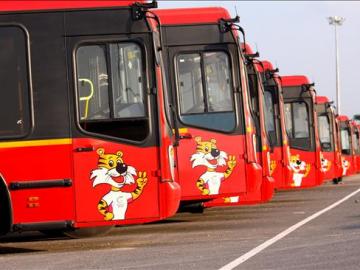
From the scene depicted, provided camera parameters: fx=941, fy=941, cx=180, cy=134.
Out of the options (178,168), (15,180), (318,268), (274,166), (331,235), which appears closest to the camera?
(318,268)

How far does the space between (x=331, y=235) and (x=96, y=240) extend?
10.9 feet

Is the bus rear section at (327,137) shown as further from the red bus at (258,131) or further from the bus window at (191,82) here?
the bus window at (191,82)

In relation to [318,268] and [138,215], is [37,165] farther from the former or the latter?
[318,268]

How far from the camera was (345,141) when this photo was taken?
136 ft

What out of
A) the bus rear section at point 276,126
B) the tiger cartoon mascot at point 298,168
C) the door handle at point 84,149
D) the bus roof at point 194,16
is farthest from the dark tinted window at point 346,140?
the door handle at point 84,149

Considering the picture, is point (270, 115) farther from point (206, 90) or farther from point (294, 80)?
point (206, 90)

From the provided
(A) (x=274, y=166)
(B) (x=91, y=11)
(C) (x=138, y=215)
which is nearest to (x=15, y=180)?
(C) (x=138, y=215)

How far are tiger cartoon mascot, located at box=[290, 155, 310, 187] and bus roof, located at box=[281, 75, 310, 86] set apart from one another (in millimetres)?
2193

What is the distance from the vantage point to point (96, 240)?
13.4 meters

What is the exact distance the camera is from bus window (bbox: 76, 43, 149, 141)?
1194cm

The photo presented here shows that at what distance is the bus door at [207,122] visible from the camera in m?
14.8

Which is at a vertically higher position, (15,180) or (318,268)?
(15,180)

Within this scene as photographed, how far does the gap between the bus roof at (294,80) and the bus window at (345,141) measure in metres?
13.9

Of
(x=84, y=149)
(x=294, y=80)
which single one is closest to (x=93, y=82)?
(x=84, y=149)
